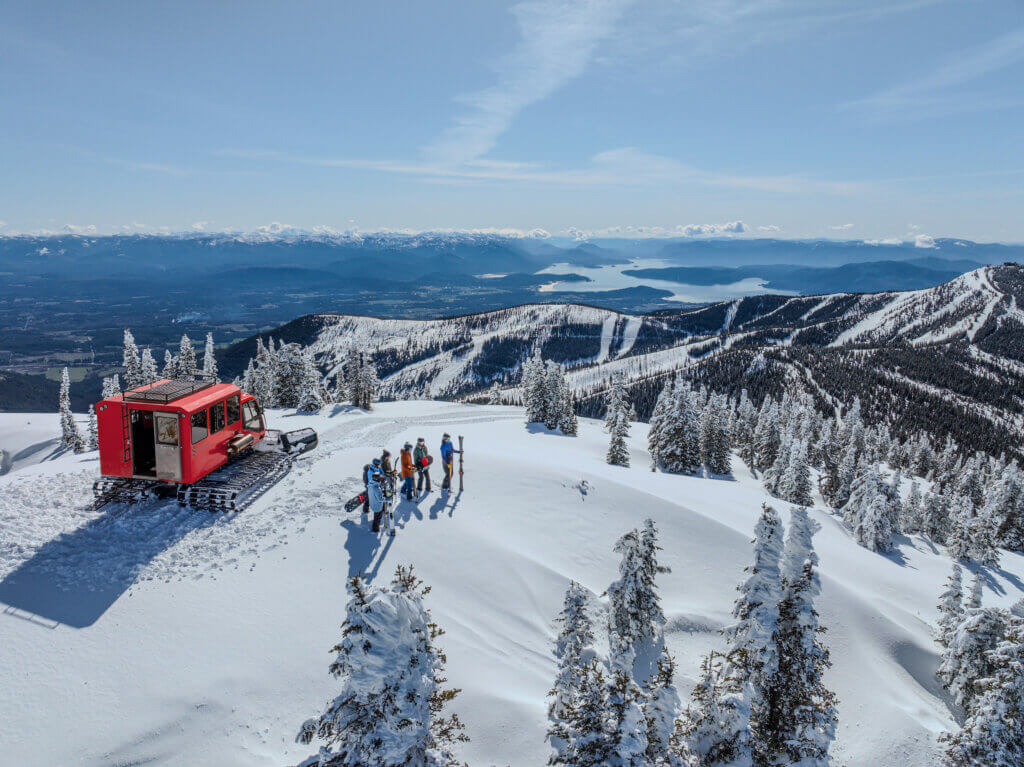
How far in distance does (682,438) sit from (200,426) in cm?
3960

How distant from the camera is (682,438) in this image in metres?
44.1

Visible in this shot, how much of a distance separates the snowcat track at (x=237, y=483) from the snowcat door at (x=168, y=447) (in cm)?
65

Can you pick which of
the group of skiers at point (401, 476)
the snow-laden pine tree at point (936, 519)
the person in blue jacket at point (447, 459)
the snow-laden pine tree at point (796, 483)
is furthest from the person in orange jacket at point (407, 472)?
the snow-laden pine tree at point (936, 519)

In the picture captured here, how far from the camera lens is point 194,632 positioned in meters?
9.93

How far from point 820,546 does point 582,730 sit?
1683 centimetres

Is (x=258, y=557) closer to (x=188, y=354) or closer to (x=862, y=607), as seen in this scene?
(x=862, y=607)

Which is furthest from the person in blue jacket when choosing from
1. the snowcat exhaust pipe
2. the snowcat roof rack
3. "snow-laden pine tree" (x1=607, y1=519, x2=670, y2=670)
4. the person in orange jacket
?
the snowcat roof rack

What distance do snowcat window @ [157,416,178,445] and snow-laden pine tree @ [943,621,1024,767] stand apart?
68.1 ft

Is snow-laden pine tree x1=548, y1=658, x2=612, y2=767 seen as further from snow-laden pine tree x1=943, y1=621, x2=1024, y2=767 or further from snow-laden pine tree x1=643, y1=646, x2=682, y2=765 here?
snow-laden pine tree x1=943, y1=621, x2=1024, y2=767

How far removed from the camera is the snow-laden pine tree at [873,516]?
3128cm

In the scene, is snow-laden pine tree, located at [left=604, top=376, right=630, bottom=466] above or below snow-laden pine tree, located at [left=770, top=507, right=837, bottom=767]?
below

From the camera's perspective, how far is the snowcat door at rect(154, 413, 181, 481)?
1384cm

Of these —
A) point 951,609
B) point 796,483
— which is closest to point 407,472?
point 951,609

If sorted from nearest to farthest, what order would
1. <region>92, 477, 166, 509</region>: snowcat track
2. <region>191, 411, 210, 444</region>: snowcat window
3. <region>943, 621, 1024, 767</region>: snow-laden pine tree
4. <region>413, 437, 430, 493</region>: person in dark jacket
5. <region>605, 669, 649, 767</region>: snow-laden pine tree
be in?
<region>605, 669, 649, 767</region>: snow-laden pine tree, <region>943, 621, 1024, 767</region>: snow-laden pine tree, <region>92, 477, 166, 509</region>: snowcat track, <region>191, 411, 210, 444</region>: snowcat window, <region>413, 437, 430, 493</region>: person in dark jacket
